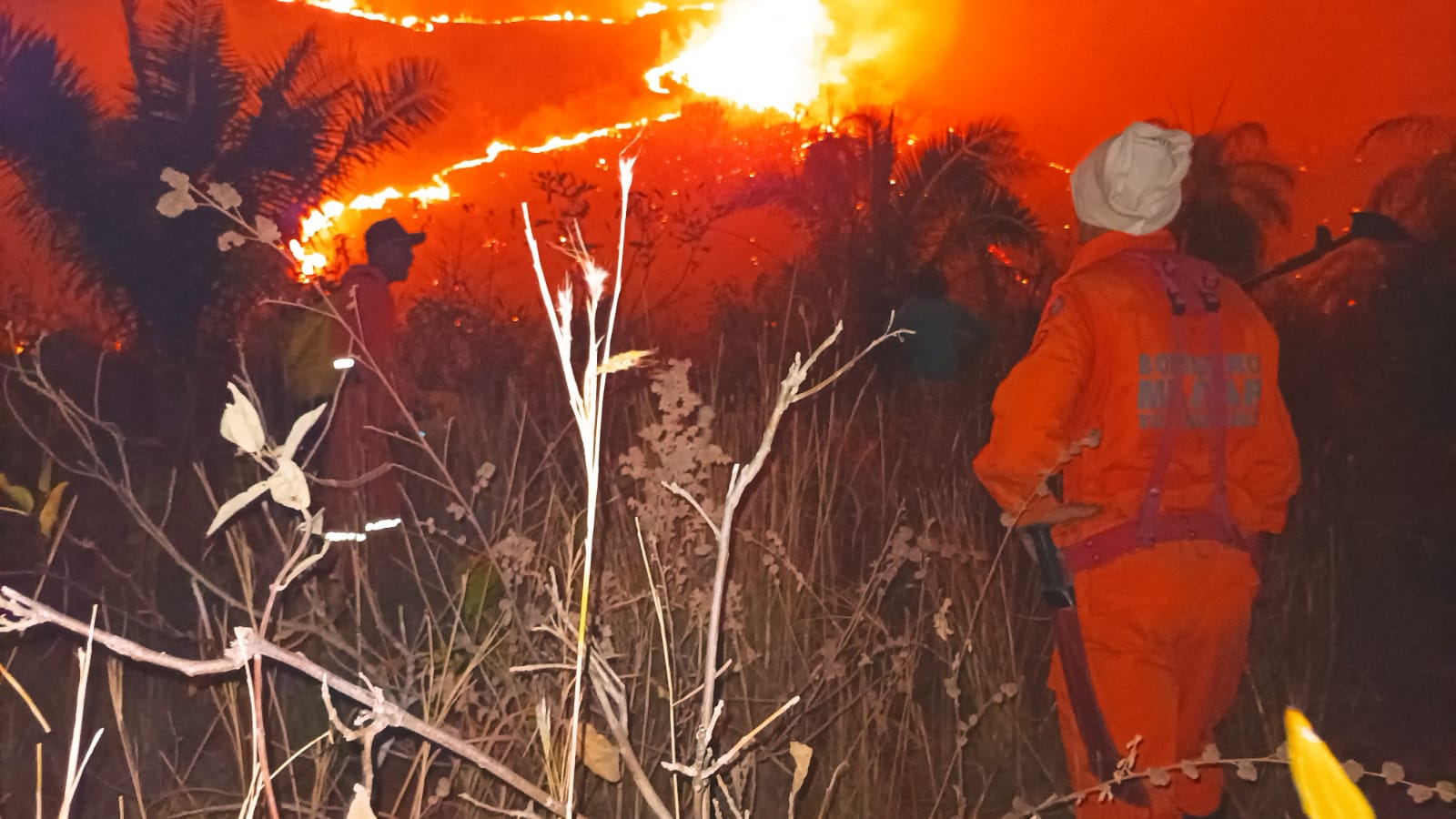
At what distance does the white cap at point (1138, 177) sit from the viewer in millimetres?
1758

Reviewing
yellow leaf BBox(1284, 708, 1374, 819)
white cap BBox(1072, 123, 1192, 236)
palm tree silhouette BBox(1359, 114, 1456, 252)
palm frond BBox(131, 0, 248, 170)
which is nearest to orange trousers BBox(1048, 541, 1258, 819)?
white cap BBox(1072, 123, 1192, 236)

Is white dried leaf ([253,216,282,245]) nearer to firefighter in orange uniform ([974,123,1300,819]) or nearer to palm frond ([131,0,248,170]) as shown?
firefighter in orange uniform ([974,123,1300,819])

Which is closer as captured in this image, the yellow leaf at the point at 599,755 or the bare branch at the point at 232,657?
the bare branch at the point at 232,657

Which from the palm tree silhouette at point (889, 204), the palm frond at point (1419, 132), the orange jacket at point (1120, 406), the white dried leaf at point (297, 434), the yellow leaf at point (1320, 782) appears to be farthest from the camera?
the palm tree silhouette at point (889, 204)

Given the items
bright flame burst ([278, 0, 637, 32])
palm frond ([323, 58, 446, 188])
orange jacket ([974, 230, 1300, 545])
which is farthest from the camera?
bright flame burst ([278, 0, 637, 32])

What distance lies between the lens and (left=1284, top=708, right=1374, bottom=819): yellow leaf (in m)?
0.32

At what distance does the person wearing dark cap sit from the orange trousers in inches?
85.7

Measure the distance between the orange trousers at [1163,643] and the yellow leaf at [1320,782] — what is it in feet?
4.85

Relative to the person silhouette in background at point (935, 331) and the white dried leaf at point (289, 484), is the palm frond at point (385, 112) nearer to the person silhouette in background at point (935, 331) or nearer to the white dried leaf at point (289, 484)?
the person silhouette in background at point (935, 331)

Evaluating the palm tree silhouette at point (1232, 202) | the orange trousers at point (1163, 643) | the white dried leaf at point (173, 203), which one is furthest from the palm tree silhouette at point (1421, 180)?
the white dried leaf at point (173, 203)

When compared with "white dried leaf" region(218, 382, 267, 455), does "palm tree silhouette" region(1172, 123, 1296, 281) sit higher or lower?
higher

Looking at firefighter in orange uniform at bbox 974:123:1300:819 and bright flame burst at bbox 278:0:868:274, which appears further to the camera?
bright flame burst at bbox 278:0:868:274

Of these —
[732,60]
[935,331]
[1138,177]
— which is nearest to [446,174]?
[732,60]

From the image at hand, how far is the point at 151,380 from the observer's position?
4828 mm
